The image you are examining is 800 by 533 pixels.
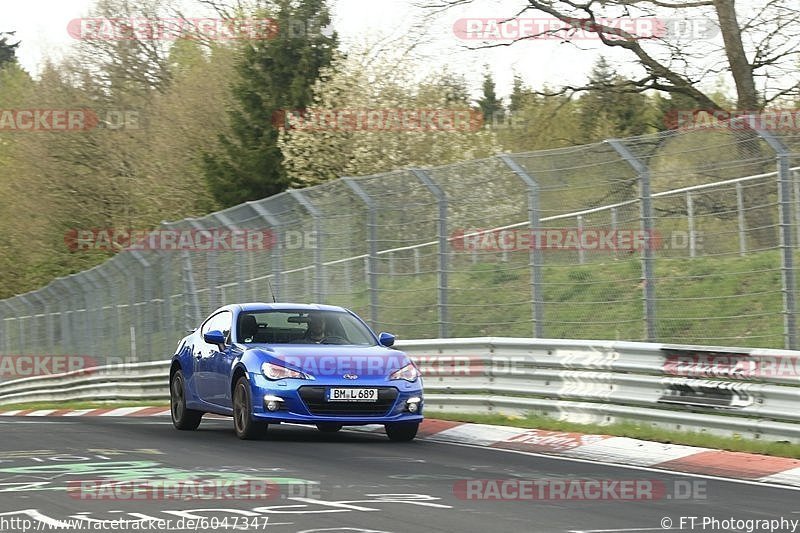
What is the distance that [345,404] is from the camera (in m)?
13.3

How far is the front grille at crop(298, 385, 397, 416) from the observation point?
1326 cm

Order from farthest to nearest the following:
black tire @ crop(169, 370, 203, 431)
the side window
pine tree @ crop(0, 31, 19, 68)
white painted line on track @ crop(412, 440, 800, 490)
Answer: pine tree @ crop(0, 31, 19, 68)
black tire @ crop(169, 370, 203, 431)
the side window
white painted line on track @ crop(412, 440, 800, 490)

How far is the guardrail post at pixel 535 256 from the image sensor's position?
1521 cm

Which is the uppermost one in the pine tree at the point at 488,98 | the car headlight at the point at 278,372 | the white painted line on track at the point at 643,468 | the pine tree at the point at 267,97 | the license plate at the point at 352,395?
the pine tree at the point at 488,98

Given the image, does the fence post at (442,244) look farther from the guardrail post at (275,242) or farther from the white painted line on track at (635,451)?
the guardrail post at (275,242)

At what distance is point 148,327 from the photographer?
28.3m

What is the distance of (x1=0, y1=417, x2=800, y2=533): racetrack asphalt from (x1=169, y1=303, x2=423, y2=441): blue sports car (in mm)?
313

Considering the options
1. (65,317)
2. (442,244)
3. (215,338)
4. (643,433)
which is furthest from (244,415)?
(65,317)

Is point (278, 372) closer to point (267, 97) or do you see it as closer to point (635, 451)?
point (635, 451)

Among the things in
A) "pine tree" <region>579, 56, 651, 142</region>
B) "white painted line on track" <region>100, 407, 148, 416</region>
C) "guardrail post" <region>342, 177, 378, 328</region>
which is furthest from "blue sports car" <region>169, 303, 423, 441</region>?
"pine tree" <region>579, 56, 651, 142</region>

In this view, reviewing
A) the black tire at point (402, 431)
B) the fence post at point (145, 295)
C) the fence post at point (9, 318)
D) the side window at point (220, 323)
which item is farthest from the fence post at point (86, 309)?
the black tire at point (402, 431)

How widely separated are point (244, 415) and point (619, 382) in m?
3.62

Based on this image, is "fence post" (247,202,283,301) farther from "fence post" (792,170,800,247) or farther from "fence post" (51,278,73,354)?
"fence post" (51,278,73,354)

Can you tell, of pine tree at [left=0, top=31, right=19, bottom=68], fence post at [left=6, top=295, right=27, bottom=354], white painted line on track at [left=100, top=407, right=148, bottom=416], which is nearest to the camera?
white painted line on track at [left=100, top=407, right=148, bottom=416]
